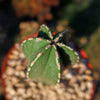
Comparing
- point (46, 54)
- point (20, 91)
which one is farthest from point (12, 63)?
point (46, 54)

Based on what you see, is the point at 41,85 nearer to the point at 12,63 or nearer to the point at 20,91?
the point at 20,91

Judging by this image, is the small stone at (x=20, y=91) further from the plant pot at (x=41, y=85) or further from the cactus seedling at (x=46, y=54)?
the cactus seedling at (x=46, y=54)

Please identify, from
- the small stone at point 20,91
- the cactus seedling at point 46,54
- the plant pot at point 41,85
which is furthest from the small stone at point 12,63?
the cactus seedling at point 46,54

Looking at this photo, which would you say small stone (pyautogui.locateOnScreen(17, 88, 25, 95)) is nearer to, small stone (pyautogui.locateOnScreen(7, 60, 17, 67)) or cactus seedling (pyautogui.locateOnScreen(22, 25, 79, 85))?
small stone (pyautogui.locateOnScreen(7, 60, 17, 67))

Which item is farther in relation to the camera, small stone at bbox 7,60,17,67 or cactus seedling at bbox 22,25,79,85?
small stone at bbox 7,60,17,67

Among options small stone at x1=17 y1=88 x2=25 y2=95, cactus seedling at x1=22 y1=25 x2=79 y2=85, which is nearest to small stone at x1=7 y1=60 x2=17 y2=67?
small stone at x1=17 y1=88 x2=25 y2=95
